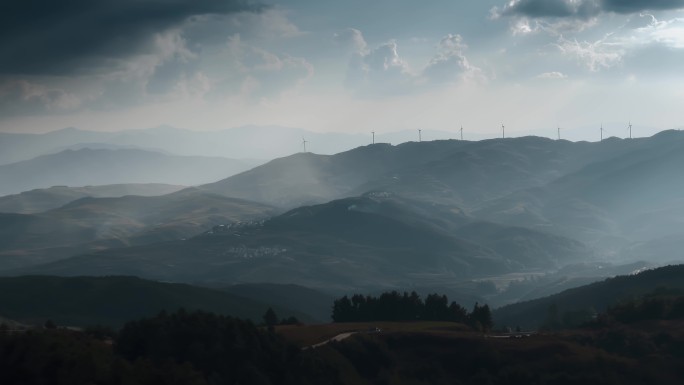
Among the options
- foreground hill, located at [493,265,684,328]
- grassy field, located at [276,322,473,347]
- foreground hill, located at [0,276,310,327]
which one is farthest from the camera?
foreground hill, located at [0,276,310,327]

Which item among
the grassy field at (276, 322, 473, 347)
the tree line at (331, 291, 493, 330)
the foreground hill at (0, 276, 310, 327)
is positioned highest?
the foreground hill at (0, 276, 310, 327)

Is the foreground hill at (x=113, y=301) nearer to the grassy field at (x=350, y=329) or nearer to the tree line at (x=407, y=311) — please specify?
the tree line at (x=407, y=311)

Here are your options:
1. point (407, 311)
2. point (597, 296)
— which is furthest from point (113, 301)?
point (407, 311)

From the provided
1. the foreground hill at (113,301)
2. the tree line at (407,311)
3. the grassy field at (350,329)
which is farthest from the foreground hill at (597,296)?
the grassy field at (350,329)

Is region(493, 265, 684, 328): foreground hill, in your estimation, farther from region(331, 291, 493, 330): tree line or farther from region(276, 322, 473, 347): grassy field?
region(276, 322, 473, 347): grassy field

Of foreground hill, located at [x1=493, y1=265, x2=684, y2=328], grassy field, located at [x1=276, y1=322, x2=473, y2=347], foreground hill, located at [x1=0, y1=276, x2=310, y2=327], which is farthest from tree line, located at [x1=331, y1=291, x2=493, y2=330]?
foreground hill, located at [x1=0, y1=276, x2=310, y2=327]

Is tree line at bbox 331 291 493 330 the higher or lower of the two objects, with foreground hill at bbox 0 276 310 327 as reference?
lower

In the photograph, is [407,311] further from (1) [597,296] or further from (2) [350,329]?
(1) [597,296]
